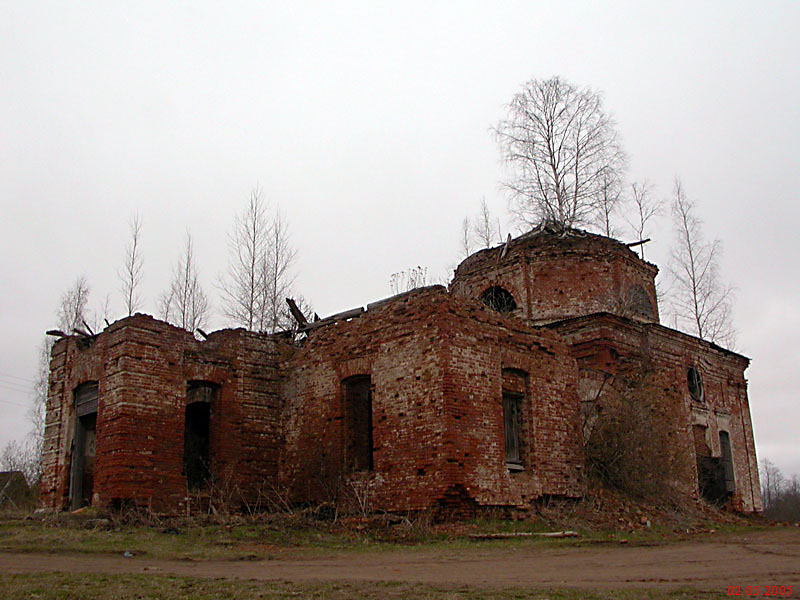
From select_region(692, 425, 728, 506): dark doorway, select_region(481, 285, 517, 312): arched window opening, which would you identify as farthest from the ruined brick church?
select_region(481, 285, 517, 312): arched window opening

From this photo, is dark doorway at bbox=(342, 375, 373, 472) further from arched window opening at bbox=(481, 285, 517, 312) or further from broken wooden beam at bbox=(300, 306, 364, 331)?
arched window opening at bbox=(481, 285, 517, 312)

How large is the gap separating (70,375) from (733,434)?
62.3 feet

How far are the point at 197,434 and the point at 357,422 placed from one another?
366cm

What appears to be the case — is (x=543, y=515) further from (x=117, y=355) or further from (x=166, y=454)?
(x=117, y=355)

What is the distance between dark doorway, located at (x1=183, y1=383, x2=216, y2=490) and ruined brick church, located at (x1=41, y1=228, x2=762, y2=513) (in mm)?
31

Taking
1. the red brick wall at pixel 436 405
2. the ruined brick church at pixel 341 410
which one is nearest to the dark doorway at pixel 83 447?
the ruined brick church at pixel 341 410

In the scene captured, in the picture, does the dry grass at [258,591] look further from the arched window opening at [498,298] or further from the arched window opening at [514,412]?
the arched window opening at [498,298]

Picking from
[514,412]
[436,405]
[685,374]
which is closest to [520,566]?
[436,405]

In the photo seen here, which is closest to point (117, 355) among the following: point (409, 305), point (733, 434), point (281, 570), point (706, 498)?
point (409, 305)

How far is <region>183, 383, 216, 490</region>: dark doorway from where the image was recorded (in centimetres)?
1566

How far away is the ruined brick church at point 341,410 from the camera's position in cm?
1359

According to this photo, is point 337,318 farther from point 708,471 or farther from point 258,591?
point 708,471

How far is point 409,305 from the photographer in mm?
14336

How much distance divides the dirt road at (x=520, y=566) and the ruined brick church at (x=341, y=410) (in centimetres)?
266
